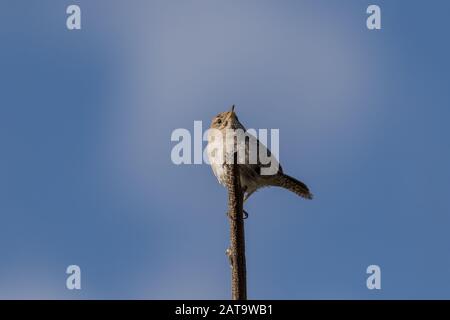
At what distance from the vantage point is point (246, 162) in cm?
1175

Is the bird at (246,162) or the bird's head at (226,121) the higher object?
the bird's head at (226,121)

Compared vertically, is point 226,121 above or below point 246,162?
above

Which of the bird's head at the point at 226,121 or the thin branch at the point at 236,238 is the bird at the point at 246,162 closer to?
the bird's head at the point at 226,121

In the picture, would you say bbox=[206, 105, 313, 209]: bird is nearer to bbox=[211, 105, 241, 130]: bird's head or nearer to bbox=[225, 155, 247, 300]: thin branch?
bbox=[211, 105, 241, 130]: bird's head

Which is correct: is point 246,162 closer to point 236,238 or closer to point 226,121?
point 226,121

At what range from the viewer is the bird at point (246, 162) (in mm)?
11242

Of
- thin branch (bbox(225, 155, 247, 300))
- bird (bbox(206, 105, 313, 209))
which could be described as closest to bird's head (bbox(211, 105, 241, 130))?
bird (bbox(206, 105, 313, 209))

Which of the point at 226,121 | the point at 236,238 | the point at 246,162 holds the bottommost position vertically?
the point at 236,238

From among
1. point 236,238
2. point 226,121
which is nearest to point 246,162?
point 226,121

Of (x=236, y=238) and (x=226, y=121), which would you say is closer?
(x=236, y=238)

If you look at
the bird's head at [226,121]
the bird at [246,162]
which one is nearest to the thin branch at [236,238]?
the bird at [246,162]
